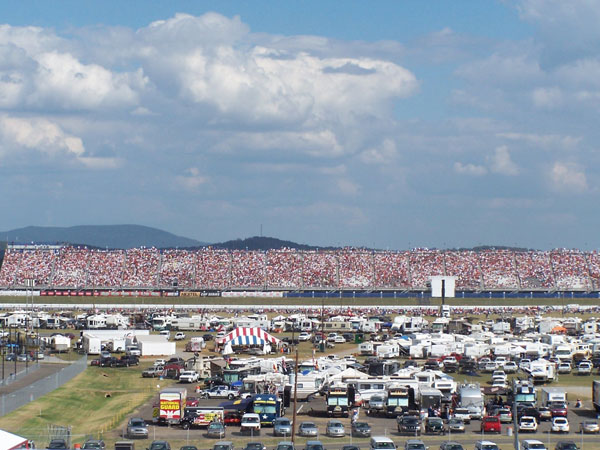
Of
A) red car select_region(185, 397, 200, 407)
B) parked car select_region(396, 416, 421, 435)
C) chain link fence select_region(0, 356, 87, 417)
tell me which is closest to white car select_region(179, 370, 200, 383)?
chain link fence select_region(0, 356, 87, 417)

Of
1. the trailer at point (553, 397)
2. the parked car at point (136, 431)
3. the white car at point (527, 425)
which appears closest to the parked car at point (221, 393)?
the parked car at point (136, 431)

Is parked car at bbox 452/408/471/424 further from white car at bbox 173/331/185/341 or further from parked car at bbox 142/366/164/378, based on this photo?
white car at bbox 173/331/185/341

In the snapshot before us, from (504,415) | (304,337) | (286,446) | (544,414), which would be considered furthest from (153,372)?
(286,446)

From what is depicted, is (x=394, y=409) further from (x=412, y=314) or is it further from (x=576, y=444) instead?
(x=412, y=314)

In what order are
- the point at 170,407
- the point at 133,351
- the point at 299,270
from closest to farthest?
the point at 170,407 → the point at 133,351 → the point at 299,270

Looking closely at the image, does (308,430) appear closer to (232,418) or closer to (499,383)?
(232,418)
